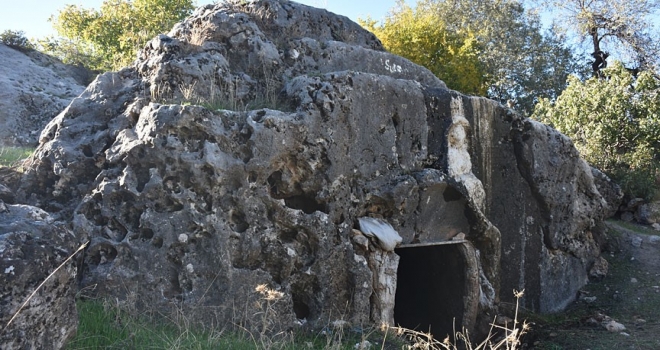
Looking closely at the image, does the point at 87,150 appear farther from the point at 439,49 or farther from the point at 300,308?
the point at 439,49

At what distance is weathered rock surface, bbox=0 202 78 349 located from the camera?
279 centimetres

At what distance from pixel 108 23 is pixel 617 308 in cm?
2197

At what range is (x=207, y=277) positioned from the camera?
5.46 metres

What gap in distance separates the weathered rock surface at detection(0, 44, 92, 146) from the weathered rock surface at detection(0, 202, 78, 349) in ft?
24.6

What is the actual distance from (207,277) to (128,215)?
0.91 meters

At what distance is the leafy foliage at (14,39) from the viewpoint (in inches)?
534

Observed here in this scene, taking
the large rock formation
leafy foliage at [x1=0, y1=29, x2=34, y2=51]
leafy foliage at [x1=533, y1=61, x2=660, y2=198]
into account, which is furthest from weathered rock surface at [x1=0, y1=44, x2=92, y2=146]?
leafy foliage at [x1=533, y1=61, x2=660, y2=198]

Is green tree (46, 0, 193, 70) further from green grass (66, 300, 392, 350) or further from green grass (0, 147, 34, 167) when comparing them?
green grass (66, 300, 392, 350)

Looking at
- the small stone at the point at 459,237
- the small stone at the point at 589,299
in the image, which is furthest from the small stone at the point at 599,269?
the small stone at the point at 459,237

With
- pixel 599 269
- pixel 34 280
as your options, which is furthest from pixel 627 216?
pixel 34 280

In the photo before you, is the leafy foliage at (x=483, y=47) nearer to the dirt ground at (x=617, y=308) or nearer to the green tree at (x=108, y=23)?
the green tree at (x=108, y=23)

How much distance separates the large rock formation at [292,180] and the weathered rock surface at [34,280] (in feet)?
6.71

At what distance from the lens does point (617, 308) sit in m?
9.37

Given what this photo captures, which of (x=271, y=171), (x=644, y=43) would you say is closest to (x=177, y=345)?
(x=271, y=171)
